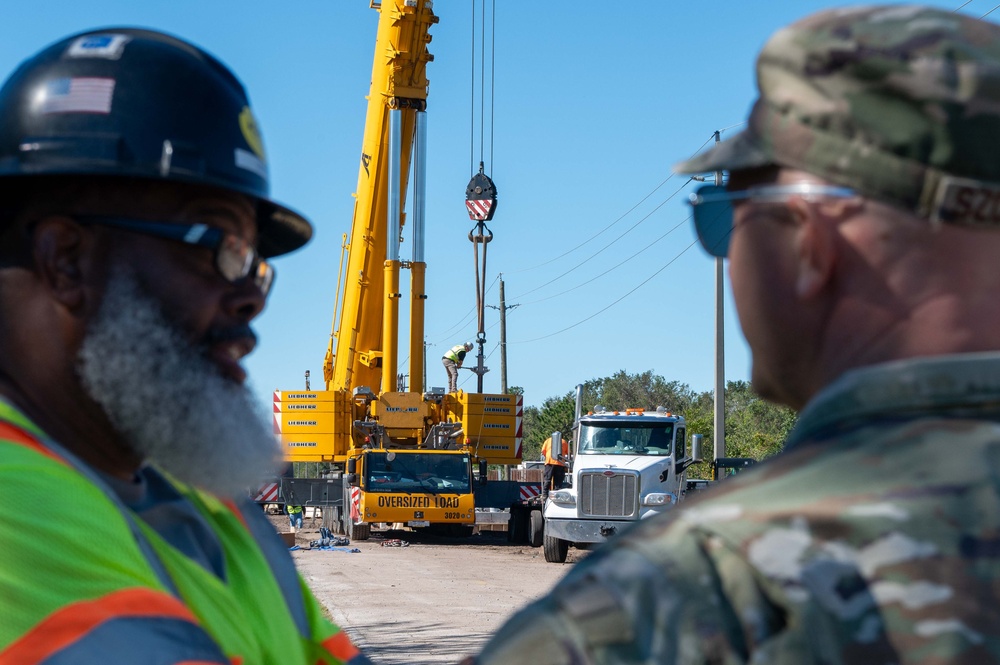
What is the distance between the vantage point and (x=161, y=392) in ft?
7.09

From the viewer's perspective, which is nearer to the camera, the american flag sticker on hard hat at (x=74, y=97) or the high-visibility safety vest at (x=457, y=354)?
the american flag sticker on hard hat at (x=74, y=97)

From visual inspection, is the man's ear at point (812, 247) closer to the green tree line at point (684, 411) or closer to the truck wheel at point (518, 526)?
the truck wheel at point (518, 526)

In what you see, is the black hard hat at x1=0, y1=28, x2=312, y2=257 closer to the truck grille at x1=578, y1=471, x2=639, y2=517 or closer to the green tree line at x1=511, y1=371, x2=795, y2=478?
the truck grille at x1=578, y1=471, x2=639, y2=517

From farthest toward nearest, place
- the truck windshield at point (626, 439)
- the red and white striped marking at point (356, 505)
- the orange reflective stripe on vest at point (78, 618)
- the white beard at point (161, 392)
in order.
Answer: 1. the red and white striped marking at point (356, 505)
2. the truck windshield at point (626, 439)
3. the white beard at point (161, 392)
4. the orange reflective stripe on vest at point (78, 618)

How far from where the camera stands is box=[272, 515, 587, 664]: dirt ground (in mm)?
10156

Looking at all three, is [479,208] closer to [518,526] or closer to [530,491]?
[530,491]

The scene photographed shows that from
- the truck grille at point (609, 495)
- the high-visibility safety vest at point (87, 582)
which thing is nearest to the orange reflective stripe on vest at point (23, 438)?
the high-visibility safety vest at point (87, 582)

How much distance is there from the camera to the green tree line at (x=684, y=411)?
46.5m

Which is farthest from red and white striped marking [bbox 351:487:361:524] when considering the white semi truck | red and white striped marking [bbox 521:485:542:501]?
the white semi truck

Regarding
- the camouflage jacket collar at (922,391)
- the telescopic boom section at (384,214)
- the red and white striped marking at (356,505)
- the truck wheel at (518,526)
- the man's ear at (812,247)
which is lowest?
the truck wheel at (518,526)

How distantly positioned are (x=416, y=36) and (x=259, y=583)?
74.0 ft

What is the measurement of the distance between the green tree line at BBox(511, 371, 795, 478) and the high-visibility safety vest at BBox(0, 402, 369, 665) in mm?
38545

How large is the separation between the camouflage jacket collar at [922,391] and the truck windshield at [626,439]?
1997cm

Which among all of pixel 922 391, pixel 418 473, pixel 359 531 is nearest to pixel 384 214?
pixel 418 473
